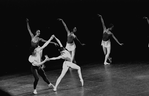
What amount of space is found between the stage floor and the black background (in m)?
3.73

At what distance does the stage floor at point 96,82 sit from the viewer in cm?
817

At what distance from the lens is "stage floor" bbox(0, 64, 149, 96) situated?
8.17 meters

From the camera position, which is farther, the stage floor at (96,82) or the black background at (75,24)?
the black background at (75,24)

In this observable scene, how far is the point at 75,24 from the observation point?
18.0 m

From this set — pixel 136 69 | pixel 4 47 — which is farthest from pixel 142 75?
pixel 4 47

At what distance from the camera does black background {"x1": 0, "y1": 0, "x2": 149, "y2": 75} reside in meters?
16.6

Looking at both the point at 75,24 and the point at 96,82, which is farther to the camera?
the point at 75,24

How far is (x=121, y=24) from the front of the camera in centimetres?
1842

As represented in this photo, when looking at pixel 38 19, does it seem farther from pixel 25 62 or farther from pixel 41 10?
pixel 25 62

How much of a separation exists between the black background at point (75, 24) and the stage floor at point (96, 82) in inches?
147

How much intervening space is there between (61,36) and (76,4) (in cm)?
209

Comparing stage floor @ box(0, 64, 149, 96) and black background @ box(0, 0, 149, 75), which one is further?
black background @ box(0, 0, 149, 75)

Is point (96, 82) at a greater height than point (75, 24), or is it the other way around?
point (96, 82)

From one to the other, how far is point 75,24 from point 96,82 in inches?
353
